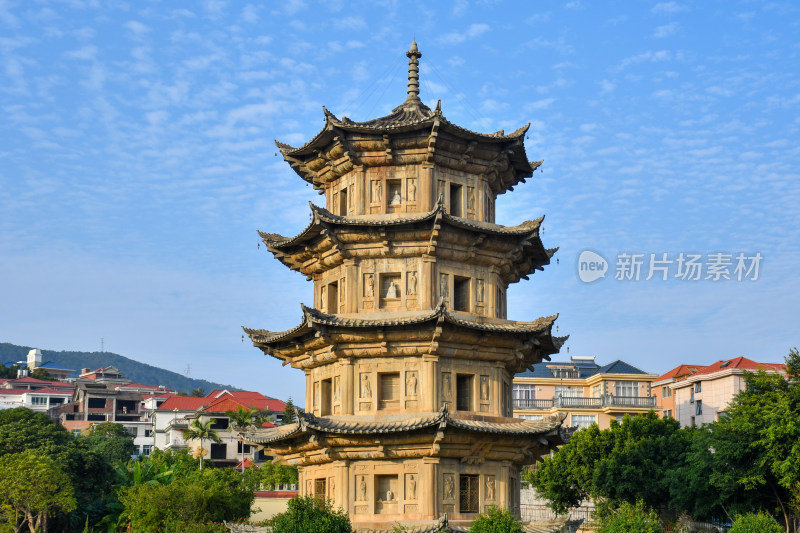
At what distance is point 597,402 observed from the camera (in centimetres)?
7700

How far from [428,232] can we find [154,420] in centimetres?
8081

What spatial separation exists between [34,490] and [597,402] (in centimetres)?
4832

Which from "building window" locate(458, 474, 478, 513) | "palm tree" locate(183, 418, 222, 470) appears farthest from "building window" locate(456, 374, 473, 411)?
"palm tree" locate(183, 418, 222, 470)

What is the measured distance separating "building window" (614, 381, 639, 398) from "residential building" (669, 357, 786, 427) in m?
3.41

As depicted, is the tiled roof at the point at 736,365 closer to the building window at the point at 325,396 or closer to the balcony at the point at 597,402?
the balcony at the point at 597,402

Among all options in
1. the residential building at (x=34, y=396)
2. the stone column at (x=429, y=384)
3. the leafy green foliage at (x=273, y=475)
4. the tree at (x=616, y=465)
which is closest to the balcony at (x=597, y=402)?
the tree at (x=616, y=465)

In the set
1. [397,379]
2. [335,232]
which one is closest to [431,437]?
[397,379]

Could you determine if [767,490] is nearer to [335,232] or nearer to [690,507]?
[690,507]

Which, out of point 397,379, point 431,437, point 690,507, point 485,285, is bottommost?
point 690,507

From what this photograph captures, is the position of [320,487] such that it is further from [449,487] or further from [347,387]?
[449,487]

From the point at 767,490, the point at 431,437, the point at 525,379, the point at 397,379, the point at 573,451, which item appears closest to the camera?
the point at 431,437

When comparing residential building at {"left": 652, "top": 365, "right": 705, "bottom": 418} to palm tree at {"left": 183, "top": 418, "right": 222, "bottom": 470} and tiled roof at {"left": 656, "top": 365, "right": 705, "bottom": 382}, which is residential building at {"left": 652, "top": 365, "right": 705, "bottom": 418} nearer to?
tiled roof at {"left": 656, "top": 365, "right": 705, "bottom": 382}

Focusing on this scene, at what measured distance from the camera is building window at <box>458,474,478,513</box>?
29.1 metres

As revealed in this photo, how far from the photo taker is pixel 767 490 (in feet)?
133
